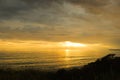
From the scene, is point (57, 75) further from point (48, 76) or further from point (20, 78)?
point (20, 78)

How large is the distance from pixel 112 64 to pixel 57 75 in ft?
17.2

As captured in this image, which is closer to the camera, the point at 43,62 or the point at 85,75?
the point at 85,75

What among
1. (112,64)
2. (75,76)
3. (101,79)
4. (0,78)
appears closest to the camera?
(101,79)

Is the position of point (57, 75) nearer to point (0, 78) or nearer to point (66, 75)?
point (66, 75)

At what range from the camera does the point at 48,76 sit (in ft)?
66.5

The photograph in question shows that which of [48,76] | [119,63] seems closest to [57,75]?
[48,76]

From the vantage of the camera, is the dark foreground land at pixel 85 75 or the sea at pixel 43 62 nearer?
the dark foreground land at pixel 85 75

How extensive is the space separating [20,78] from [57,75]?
10.4ft

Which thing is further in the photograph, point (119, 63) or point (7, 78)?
point (119, 63)

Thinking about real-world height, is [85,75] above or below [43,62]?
below

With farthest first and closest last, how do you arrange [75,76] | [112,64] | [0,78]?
[112,64], [75,76], [0,78]

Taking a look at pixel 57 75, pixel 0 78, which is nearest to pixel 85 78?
pixel 57 75

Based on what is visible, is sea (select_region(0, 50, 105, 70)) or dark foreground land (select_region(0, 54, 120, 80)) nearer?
dark foreground land (select_region(0, 54, 120, 80))

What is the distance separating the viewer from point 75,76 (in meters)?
19.4
